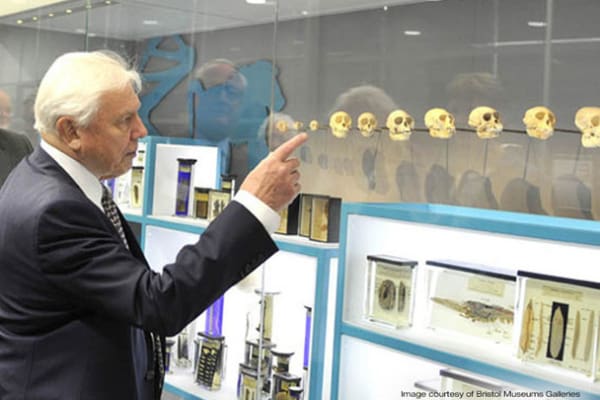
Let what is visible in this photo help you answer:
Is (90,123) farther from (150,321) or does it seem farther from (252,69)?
(252,69)

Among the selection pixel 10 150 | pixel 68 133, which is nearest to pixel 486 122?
pixel 68 133

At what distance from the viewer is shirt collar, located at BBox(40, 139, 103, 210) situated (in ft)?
5.36

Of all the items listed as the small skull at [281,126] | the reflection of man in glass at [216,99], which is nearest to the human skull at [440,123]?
A: the small skull at [281,126]

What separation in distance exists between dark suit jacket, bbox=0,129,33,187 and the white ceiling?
73 centimetres

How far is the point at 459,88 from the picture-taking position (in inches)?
92.8

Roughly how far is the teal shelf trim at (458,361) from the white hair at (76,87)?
39.8 inches

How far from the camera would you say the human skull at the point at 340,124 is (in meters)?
2.57

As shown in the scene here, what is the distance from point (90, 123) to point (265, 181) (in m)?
0.39

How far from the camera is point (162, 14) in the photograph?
3.40m

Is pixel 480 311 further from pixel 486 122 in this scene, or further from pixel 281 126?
pixel 281 126

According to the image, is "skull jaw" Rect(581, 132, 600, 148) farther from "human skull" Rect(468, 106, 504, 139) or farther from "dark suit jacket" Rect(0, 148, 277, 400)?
"dark suit jacket" Rect(0, 148, 277, 400)

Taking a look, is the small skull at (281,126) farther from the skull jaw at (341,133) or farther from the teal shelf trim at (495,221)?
the teal shelf trim at (495,221)

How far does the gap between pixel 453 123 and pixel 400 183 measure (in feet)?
0.84

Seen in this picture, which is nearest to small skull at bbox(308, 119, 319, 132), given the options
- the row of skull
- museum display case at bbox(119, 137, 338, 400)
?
the row of skull
